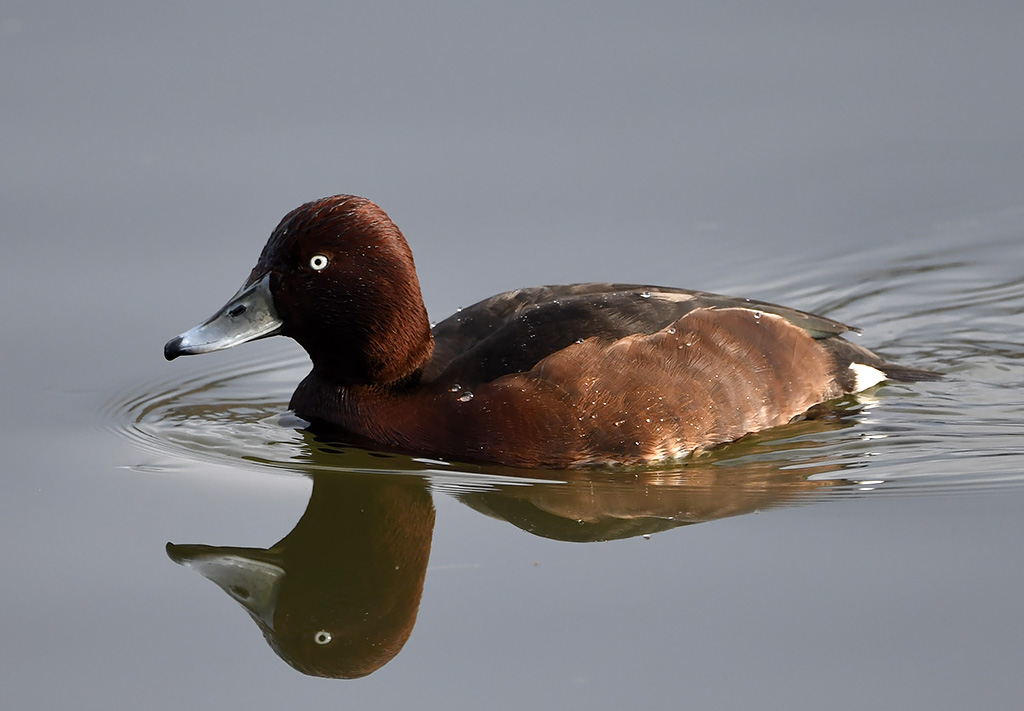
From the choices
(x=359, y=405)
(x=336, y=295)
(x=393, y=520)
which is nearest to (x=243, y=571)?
(x=393, y=520)

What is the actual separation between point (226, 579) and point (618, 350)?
2.30 metres

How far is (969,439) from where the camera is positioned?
738 centimetres

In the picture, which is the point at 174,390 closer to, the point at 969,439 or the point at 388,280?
the point at 388,280

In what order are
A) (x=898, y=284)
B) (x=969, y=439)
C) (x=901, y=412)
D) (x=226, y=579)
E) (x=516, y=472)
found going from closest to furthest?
(x=226, y=579) → (x=516, y=472) → (x=969, y=439) → (x=901, y=412) → (x=898, y=284)

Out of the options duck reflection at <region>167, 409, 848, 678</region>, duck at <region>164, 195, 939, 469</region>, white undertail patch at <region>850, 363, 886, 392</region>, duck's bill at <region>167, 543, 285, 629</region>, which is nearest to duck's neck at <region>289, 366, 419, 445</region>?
duck at <region>164, 195, 939, 469</region>

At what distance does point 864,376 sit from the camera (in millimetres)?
8125

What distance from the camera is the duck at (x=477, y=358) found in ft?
22.9

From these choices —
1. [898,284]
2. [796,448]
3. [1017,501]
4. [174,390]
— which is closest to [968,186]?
[898,284]

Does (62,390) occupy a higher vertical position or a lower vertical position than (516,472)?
higher

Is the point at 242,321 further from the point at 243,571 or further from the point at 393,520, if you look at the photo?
the point at 243,571

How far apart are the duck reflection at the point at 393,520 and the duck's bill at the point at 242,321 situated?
2.17 feet

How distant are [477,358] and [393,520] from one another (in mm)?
984

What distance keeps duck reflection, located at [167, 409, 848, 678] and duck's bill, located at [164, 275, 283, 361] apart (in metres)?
0.66

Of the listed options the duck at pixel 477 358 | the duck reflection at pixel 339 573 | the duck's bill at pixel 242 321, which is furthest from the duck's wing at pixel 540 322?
the duck's bill at pixel 242 321
